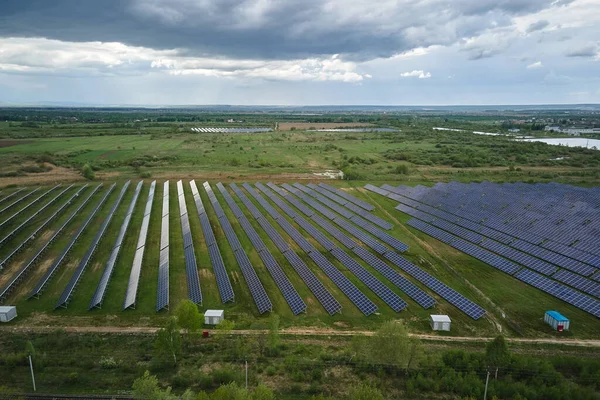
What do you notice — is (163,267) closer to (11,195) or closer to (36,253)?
(36,253)

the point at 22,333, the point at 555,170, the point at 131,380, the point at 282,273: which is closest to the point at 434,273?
the point at 282,273

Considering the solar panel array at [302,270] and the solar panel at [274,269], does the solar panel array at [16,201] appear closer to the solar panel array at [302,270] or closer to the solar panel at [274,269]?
the solar panel at [274,269]

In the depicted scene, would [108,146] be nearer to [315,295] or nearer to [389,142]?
[389,142]

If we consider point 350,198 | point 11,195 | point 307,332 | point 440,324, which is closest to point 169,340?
point 307,332

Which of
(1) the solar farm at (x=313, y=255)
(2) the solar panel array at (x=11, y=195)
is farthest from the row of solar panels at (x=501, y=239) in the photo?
(2) the solar panel array at (x=11, y=195)

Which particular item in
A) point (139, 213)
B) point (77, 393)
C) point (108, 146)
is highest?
point (108, 146)
